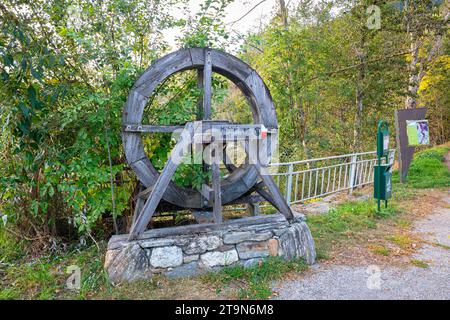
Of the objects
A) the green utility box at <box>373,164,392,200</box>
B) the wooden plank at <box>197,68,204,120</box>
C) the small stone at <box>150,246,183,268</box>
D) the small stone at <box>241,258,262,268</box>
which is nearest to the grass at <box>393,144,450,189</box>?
the green utility box at <box>373,164,392,200</box>

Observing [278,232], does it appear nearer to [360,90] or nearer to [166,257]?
[166,257]

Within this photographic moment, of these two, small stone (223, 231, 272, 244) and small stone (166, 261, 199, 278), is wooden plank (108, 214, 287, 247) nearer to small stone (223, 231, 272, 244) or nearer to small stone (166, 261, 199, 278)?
small stone (223, 231, 272, 244)

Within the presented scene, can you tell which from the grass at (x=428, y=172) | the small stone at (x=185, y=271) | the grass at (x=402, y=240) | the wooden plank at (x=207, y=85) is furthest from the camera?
the grass at (x=428, y=172)

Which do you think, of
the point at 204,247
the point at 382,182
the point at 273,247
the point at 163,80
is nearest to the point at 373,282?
the point at 273,247

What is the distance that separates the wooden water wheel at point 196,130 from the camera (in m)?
3.11

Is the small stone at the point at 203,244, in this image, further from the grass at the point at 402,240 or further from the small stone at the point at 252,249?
the grass at the point at 402,240

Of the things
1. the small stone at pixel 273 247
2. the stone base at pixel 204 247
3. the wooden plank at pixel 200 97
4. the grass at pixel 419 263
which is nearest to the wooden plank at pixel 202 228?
the stone base at pixel 204 247

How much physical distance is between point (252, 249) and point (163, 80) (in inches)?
78.3

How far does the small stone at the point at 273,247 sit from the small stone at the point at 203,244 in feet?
1.79

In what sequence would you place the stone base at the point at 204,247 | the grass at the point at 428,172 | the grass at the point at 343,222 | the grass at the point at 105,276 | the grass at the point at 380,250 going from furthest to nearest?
the grass at the point at 428,172
the grass at the point at 343,222
the grass at the point at 380,250
the stone base at the point at 204,247
the grass at the point at 105,276

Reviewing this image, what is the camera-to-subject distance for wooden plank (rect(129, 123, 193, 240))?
295cm

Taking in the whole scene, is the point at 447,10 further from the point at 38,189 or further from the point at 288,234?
the point at 38,189

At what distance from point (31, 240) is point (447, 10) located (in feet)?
35.3

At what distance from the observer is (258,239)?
327 centimetres
